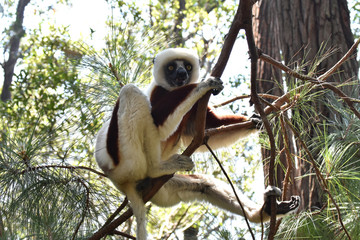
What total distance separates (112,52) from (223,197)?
196 cm

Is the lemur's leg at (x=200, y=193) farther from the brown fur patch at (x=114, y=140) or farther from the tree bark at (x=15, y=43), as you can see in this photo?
the tree bark at (x=15, y=43)

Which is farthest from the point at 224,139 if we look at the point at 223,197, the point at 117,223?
the point at 117,223

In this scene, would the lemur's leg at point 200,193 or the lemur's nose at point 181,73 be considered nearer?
the lemur's leg at point 200,193

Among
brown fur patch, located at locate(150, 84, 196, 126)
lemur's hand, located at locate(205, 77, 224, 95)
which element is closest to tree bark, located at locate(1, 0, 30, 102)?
brown fur patch, located at locate(150, 84, 196, 126)

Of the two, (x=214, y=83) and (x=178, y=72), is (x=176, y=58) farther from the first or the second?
(x=214, y=83)

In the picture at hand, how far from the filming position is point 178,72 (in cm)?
443

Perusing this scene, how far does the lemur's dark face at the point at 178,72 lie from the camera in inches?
175

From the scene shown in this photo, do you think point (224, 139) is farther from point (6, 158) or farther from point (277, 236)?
point (6, 158)

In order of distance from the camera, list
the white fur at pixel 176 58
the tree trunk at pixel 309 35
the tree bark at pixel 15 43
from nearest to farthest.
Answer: the white fur at pixel 176 58 → the tree trunk at pixel 309 35 → the tree bark at pixel 15 43

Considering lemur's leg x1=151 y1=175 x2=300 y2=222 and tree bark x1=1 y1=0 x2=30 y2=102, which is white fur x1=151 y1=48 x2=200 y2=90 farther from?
tree bark x1=1 y1=0 x2=30 y2=102

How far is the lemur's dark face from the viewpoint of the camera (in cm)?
444

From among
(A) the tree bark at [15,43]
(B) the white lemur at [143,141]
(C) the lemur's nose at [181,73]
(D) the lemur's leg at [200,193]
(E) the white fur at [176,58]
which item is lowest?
(D) the lemur's leg at [200,193]

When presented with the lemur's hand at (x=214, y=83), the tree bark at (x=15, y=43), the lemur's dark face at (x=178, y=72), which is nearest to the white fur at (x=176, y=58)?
the lemur's dark face at (x=178, y=72)

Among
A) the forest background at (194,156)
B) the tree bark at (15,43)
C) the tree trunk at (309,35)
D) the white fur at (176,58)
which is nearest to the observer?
the forest background at (194,156)
